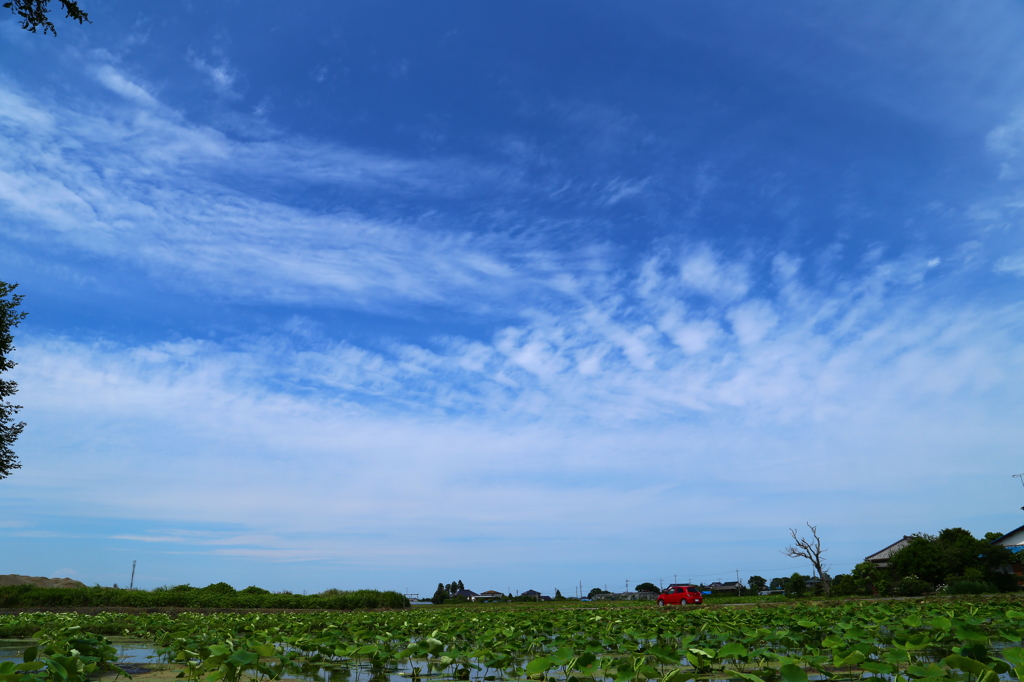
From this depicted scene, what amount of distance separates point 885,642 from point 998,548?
32.7m

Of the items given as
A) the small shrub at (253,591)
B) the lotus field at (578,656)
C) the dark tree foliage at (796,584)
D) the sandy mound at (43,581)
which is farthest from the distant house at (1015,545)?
the sandy mound at (43,581)

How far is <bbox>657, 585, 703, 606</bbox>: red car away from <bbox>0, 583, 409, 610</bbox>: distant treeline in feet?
40.5

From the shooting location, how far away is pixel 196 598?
20.9 meters

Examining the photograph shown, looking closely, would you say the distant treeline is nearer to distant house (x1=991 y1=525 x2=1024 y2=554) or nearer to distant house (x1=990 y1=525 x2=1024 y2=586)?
distant house (x1=990 y1=525 x2=1024 y2=586)

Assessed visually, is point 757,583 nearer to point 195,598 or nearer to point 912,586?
point 912,586

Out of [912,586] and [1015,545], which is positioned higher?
[1015,545]

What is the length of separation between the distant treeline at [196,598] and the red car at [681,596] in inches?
486

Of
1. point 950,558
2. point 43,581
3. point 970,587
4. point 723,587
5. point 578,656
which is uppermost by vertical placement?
point 578,656

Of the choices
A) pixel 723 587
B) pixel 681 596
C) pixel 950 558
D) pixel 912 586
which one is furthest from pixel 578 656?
pixel 723 587

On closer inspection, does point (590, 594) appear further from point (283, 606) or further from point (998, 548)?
point (283, 606)

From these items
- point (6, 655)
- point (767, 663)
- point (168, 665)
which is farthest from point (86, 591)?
point (767, 663)

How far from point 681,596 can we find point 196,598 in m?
20.5

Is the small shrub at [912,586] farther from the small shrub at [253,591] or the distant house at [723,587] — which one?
the small shrub at [253,591]

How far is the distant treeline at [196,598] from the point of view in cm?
1809
